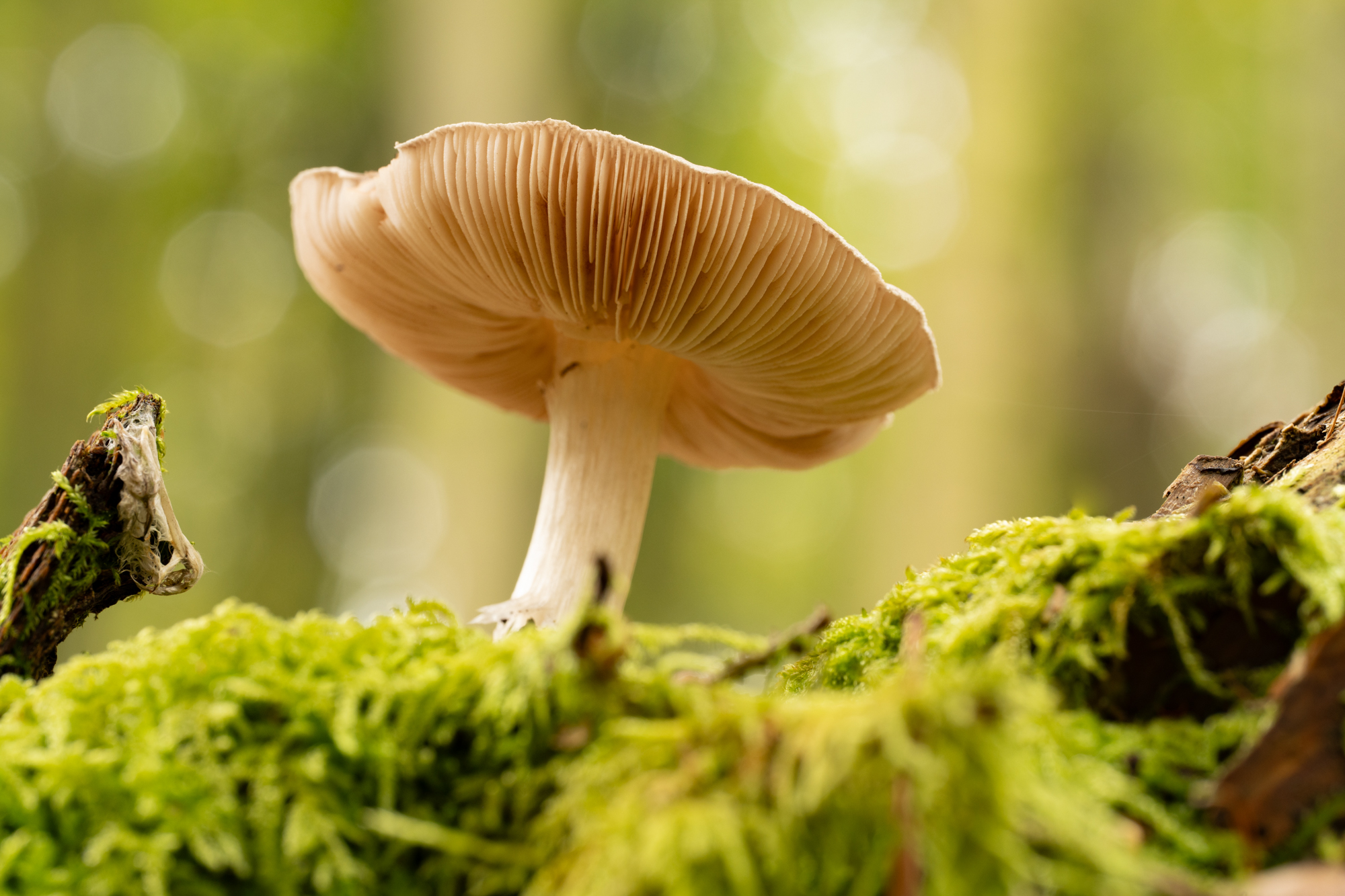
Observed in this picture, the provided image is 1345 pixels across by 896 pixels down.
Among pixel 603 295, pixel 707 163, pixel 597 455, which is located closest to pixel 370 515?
pixel 707 163

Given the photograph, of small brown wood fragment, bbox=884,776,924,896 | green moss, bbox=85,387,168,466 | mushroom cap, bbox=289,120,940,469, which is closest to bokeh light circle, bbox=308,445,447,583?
mushroom cap, bbox=289,120,940,469

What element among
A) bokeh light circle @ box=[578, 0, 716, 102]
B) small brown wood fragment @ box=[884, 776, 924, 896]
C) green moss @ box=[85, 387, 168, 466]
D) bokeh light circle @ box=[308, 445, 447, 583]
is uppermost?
bokeh light circle @ box=[578, 0, 716, 102]

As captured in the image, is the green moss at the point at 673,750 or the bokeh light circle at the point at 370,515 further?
the bokeh light circle at the point at 370,515

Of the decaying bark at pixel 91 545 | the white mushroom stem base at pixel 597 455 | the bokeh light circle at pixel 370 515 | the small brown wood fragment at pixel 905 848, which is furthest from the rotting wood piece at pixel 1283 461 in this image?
the bokeh light circle at pixel 370 515

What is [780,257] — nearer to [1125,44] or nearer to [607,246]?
[607,246]

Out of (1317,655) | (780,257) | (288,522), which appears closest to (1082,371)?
(780,257)

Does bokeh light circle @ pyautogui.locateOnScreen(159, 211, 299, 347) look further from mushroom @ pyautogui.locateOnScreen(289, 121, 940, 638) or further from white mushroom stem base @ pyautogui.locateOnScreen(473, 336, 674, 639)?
white mushroom stem base @ pyautogui.locateOnScreen(473, 336, 674, 639)

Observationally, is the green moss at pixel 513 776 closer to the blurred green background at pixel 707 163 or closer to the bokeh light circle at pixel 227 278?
the blurred green background at pixel 707 163
